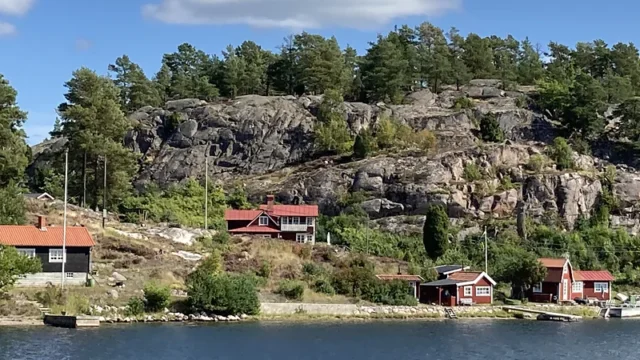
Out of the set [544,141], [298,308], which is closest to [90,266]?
[298,308]

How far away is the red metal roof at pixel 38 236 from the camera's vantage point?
197 feet

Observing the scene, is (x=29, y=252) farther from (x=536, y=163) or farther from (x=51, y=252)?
(x=536, y=163)

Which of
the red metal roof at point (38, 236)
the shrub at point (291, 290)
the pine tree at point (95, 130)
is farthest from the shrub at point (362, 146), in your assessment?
the red metal roof at point (38, 236)

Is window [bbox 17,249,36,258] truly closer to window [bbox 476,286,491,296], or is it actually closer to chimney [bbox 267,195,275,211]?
chimney [bbox 267,195,275,211]

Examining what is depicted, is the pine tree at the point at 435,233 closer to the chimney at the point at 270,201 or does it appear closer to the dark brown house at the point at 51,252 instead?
the chimney at the point at 270,201

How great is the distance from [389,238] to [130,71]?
174 ft

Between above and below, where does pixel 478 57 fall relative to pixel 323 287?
above

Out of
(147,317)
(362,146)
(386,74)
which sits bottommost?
(147,317)

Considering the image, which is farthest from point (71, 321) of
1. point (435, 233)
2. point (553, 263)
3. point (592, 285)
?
point (592, 285)

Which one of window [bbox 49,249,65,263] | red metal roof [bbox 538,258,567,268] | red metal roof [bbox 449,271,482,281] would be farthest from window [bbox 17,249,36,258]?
red metal roof [bbox 538,258,567,268]

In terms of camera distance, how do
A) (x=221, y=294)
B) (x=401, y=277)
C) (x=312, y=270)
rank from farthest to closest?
(x=401, y=277)
(x=312, y=270)
(x=221, y=294)

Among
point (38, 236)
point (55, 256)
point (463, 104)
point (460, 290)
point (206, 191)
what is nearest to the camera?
point (55, 256)

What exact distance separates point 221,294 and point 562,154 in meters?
49.9

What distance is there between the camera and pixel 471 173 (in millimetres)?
93938
